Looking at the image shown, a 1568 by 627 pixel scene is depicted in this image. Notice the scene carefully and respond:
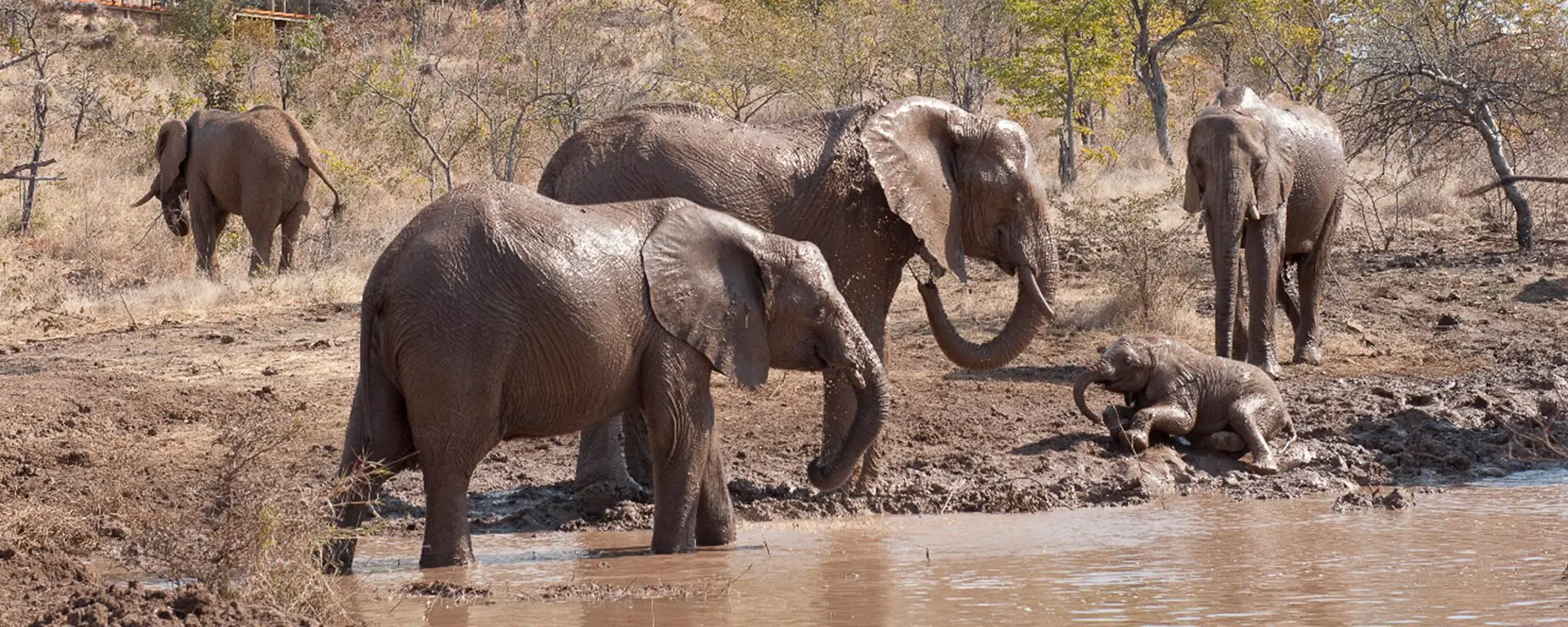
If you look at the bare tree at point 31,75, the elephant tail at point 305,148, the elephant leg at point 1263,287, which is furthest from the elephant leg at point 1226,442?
the elephant tail at point 305,148

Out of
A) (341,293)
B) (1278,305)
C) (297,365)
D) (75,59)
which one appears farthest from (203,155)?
(75,59)

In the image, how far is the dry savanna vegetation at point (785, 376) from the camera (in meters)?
8.77

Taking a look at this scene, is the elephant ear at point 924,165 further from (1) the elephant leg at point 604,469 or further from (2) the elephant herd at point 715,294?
(1) the elephant leg at point 604,469

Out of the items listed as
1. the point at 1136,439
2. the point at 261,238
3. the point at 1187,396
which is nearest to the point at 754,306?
the point at 1136,439

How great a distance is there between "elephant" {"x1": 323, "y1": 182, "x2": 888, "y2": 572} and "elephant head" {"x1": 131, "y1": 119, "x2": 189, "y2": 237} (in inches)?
463

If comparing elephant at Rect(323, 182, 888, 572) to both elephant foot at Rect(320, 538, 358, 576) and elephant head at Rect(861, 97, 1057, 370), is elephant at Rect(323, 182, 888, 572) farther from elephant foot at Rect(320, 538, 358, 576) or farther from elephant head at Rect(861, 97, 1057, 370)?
elephant head at Rect(861, 97, 1057, 370)

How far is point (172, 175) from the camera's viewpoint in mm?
19000

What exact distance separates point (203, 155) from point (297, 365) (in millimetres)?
6568

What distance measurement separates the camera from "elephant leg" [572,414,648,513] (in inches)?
369

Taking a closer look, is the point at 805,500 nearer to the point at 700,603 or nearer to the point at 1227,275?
the point at 700,603

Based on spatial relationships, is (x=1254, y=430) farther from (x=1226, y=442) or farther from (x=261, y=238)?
(x=261, y=238)

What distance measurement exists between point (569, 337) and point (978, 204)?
307 cm

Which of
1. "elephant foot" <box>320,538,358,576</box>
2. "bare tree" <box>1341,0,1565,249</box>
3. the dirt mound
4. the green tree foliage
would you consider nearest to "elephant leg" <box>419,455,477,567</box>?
"elephant foot" <box>320,538,358,576</box>

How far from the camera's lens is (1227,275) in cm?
1262
